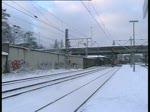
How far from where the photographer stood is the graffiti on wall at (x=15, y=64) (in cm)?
4764

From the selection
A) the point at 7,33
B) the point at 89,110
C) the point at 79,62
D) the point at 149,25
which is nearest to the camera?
the point at 149,25

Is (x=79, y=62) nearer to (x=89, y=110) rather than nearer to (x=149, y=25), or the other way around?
(x=89, y=110)

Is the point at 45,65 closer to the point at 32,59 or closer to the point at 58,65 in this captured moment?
the point at 32,59

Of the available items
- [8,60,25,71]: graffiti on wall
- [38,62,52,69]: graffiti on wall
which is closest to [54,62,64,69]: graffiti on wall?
[38,62,52,69]: graffiti on wall

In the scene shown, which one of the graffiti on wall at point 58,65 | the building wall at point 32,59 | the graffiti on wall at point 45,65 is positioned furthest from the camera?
the graffiti on wall at point 58,65

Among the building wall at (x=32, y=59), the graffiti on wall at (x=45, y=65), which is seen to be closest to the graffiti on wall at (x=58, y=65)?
the building wall at (x=32, y=59)

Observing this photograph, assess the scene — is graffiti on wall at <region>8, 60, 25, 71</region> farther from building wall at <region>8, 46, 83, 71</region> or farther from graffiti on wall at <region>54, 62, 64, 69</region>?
graffiti on wall at <region>54, 62, 64, 69</region>

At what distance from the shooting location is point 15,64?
49312 mm

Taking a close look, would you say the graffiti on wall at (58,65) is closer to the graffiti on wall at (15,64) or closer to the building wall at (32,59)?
the building wall at (32,59)

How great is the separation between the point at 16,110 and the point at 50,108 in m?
1.37

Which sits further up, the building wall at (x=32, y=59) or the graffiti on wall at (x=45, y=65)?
the building wall at (x=32, y=59)

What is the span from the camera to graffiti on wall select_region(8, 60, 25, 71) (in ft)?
156

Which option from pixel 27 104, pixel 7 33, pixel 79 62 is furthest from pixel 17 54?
pixel 79 62

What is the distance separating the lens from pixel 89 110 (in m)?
12.5
